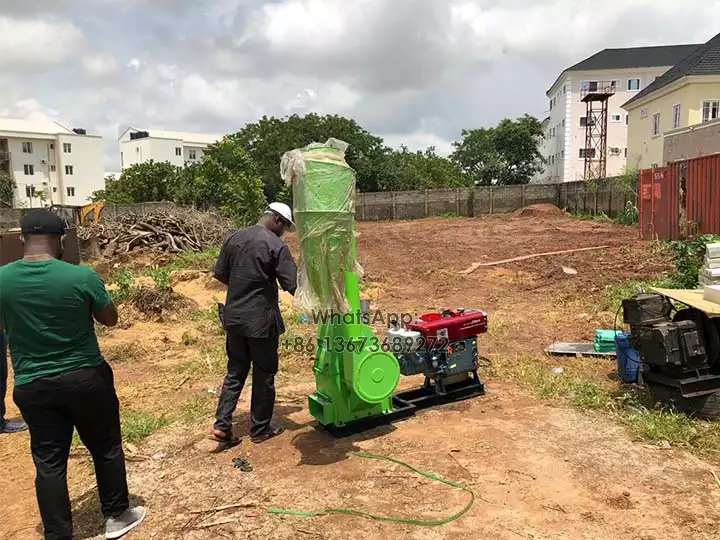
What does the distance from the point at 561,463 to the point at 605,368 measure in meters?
2.48

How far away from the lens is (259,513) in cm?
340

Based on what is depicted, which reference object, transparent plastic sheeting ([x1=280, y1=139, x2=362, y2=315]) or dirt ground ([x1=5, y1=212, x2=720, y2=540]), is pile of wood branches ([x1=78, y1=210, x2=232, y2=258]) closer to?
dirt ground ([x1=5, y1=212, x2=720, y2=540])

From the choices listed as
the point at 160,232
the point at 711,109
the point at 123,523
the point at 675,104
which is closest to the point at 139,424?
the point at 123,523

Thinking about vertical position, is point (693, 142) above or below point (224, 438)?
above

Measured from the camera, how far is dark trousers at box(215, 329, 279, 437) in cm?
432

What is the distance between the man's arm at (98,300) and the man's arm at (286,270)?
4.25 feet

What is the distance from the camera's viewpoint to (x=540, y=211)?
2977 cm

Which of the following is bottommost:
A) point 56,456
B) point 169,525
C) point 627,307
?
point 169,525

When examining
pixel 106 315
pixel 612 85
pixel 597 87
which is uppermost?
pixel 612 85

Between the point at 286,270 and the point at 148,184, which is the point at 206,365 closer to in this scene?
the point at 286,270

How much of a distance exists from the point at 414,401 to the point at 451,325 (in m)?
0.74

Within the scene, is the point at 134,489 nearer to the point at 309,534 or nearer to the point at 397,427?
the point at 309,534

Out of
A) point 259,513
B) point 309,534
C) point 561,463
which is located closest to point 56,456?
point 259,513

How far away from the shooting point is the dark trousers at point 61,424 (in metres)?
2.95
